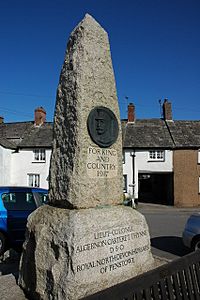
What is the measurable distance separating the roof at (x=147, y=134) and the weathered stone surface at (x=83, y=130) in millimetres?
19528

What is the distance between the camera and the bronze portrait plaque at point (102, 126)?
Result: 3848 millimetres

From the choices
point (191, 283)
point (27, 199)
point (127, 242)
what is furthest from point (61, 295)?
point (27, 199)

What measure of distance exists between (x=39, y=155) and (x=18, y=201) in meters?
17.7

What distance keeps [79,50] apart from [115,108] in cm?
96

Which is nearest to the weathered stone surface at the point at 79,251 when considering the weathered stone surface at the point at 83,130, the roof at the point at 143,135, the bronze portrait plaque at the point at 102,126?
the weathered stone surface at the point at 83,130

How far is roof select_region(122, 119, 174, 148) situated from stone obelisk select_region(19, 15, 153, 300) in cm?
1958

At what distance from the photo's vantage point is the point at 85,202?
363 centimetres

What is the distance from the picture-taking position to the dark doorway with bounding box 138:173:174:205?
2450 cm

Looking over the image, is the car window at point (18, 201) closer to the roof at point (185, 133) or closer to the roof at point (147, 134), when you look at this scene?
the roof at point (147, 134)

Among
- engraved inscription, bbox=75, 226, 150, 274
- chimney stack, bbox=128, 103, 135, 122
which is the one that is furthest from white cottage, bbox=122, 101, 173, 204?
engraved inscription, bbox=75, 226, 150, 274

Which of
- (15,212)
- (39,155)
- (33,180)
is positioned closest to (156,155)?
(39,155)

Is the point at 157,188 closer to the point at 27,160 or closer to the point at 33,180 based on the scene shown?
the point at 33,180

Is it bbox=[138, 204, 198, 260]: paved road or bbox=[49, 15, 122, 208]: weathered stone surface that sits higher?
bbox=[49, 15, 122, 208]: weathered stone surface

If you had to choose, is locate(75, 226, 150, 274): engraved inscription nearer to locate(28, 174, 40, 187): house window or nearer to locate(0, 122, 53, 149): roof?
locate(0, 122, 53, 149): roof
